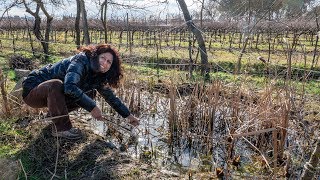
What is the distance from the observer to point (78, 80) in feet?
9.90

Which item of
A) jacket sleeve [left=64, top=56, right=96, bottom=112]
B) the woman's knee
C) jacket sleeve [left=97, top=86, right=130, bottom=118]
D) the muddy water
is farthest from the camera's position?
the muddy water

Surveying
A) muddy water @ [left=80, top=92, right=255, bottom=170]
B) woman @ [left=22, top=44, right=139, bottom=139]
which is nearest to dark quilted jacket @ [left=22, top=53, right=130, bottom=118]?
woman @ [left=22, top=44, right=139, bottom=139]

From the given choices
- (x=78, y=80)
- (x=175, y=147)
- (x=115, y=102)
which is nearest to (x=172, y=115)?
(x=175, y=147)

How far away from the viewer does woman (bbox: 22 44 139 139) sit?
3.00 m

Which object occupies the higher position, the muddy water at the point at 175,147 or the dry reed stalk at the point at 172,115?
the dry reed stalk at the point at 172,115

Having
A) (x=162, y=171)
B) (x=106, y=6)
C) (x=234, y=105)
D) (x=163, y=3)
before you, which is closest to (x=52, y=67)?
(x=162, y=171)

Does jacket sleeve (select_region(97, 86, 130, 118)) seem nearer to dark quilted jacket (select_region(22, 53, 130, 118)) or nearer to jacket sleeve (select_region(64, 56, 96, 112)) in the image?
dark quilted jacket (select_region(22, 53, 130, 118))

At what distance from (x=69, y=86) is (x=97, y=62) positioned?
0.36 m

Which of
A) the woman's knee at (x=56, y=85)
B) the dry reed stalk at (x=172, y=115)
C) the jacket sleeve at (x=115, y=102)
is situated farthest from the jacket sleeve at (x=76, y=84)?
the dry reed stalk at (x=172, y=115)

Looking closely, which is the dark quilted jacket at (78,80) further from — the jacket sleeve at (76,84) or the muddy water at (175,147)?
the muddy water at (175,147)

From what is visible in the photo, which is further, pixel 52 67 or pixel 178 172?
pixel 52 67

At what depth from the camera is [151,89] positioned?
551 cm

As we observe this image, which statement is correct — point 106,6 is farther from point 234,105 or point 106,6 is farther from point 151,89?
point 234,105

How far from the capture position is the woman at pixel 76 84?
2996mm
